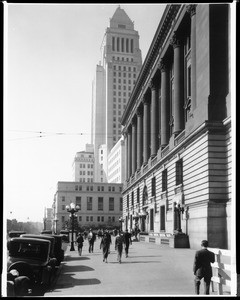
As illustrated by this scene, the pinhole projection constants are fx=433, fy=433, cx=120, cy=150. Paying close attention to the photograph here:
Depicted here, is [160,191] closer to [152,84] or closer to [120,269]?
[152,84]

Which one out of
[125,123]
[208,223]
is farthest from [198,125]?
[125,123]

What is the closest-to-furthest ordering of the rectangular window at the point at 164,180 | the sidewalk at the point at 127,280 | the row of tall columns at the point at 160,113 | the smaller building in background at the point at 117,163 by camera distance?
the sidewalk at the point at 127,280
the row of tall columns at the point at 160,113
the rectangular window at the point at 164,180
the smaller building in background at the point at 117,163

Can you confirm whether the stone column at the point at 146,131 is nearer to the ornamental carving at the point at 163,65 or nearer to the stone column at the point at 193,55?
the ornamental carving at the point at 163,65

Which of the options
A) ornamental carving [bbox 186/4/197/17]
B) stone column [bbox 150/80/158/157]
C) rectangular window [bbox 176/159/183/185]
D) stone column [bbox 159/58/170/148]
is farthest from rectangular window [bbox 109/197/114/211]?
ornamental carving [bbox 186/4/197/17]

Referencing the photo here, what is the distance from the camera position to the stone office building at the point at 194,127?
31.6 metres

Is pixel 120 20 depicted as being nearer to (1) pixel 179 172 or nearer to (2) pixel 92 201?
(2) pixel 92 201

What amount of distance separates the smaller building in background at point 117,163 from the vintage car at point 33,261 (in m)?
118

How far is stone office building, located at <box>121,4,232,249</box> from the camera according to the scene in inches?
1244

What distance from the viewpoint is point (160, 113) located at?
196 ft

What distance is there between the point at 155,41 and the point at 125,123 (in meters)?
40.5

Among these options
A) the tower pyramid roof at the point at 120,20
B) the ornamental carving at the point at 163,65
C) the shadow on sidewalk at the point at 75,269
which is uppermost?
the tower pyramid roof at the point at 120,20

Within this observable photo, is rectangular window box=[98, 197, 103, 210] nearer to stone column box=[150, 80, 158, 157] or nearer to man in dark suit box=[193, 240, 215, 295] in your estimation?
stone column box=[150, 80, 158, 157]

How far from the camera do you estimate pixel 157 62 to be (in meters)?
56.8

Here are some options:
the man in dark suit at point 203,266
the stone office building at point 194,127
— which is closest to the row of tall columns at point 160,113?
the stone office building at point 194,127
